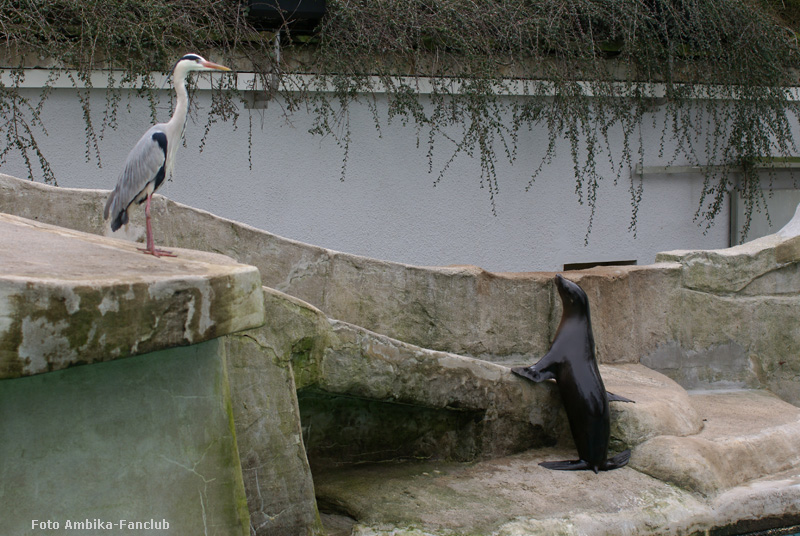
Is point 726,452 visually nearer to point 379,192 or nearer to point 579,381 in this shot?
point 579,381

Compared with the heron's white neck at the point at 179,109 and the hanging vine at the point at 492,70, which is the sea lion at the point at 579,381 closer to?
the hanging vine at the point at 492,70

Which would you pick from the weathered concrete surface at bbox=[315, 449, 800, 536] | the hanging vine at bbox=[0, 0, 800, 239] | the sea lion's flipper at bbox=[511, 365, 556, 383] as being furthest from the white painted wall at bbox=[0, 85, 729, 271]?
the weathered concrete surface at bbox=[315, 449, 800, 536]

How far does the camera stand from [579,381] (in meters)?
4.05

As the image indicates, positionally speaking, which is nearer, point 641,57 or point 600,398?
point 600,398

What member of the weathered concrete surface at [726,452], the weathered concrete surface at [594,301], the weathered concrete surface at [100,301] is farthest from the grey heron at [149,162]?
the weathered concrete surface at [726,452]

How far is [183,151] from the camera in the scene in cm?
526

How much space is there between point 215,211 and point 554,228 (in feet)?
8.37

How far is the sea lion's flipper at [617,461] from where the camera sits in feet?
12.8

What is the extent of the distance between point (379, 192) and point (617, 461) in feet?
8.45

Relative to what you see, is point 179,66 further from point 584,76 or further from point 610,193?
point 610,193

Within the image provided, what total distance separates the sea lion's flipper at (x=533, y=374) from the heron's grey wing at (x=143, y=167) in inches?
80.1

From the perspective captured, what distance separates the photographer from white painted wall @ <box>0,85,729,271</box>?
5152 millimetres

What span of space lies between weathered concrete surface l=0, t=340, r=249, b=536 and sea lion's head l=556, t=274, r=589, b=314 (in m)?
2.39

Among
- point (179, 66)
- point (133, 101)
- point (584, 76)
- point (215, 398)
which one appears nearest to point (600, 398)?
point (215, 398)
